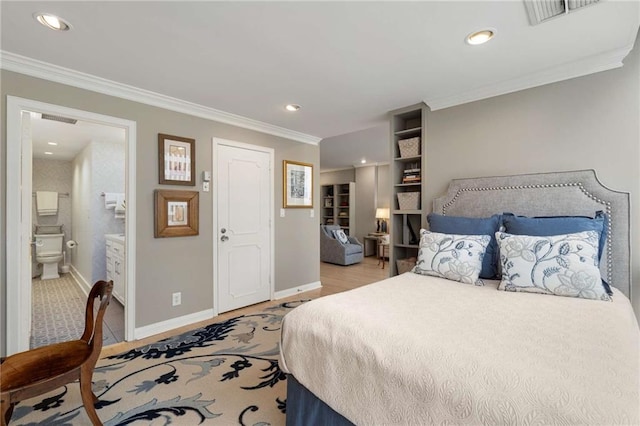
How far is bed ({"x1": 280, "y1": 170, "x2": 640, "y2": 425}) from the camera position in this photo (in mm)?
837

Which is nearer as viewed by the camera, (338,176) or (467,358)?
(467,358)

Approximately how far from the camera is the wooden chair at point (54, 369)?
1347mm

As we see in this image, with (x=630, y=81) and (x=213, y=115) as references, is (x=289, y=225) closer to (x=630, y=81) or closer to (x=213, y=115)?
(x=213, y=115)

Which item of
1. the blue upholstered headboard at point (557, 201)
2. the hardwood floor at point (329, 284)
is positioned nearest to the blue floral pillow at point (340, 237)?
the hardwood floor at point (329, 284)

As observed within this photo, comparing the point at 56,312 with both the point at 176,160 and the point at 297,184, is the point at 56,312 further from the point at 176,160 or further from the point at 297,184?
the point at 297,184

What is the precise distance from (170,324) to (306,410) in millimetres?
2201

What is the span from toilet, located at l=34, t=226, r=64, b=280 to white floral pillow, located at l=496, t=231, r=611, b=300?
692 centimetres

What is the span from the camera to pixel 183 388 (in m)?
1.97

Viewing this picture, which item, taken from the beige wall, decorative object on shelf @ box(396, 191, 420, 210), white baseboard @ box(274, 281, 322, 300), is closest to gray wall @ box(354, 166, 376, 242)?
white baseboard @ box(274, 281, 322, 300)

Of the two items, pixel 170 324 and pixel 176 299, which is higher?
pixel 176 299

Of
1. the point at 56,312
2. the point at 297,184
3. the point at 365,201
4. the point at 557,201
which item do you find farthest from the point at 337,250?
the point at 56,312

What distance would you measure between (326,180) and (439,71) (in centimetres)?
702

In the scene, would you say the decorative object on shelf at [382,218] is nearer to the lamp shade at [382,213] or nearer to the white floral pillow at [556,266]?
the lamp shade at [382,213]

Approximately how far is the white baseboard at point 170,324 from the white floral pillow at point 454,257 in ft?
7.87
